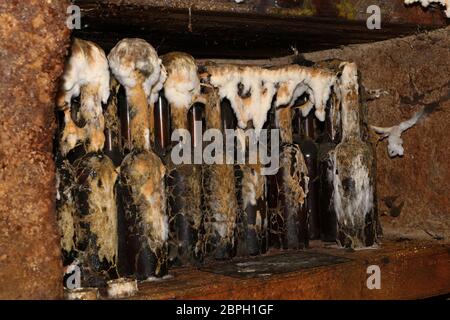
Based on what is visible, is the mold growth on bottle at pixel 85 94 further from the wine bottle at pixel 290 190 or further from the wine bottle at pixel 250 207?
the wine bottle at pixel 290 190

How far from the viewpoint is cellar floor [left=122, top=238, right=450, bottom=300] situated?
45.0 inches

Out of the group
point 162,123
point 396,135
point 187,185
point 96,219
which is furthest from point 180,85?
point 396,135

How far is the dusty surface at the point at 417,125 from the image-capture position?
167 cm

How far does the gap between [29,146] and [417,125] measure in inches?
44.7

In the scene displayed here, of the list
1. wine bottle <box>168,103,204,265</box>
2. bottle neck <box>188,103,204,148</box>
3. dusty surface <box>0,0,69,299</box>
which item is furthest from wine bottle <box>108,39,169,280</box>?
dusty surface <box>0,0,69,299</box>

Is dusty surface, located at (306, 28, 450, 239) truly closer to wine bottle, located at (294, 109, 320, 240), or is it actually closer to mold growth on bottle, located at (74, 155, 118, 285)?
wine bottle, located at (294, 109, 320, 240)

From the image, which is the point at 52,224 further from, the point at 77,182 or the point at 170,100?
the point at 170,100

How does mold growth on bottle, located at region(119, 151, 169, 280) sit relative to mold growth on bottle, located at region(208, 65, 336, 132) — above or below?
below

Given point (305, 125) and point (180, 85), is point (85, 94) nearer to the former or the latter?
point (180, 85)

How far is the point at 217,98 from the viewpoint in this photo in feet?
4.76

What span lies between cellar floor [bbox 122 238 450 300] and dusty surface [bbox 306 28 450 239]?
0.54 ft

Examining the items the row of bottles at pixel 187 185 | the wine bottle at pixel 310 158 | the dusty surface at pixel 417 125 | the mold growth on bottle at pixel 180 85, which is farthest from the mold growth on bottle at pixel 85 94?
the dusty surface at pixel 417 125

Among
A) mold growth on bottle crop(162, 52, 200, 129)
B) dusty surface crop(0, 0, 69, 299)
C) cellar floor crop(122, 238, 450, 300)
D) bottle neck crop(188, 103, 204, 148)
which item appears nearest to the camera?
dusty surface crop(0, 0, 69, 299)

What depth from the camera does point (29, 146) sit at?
877 millimetres
